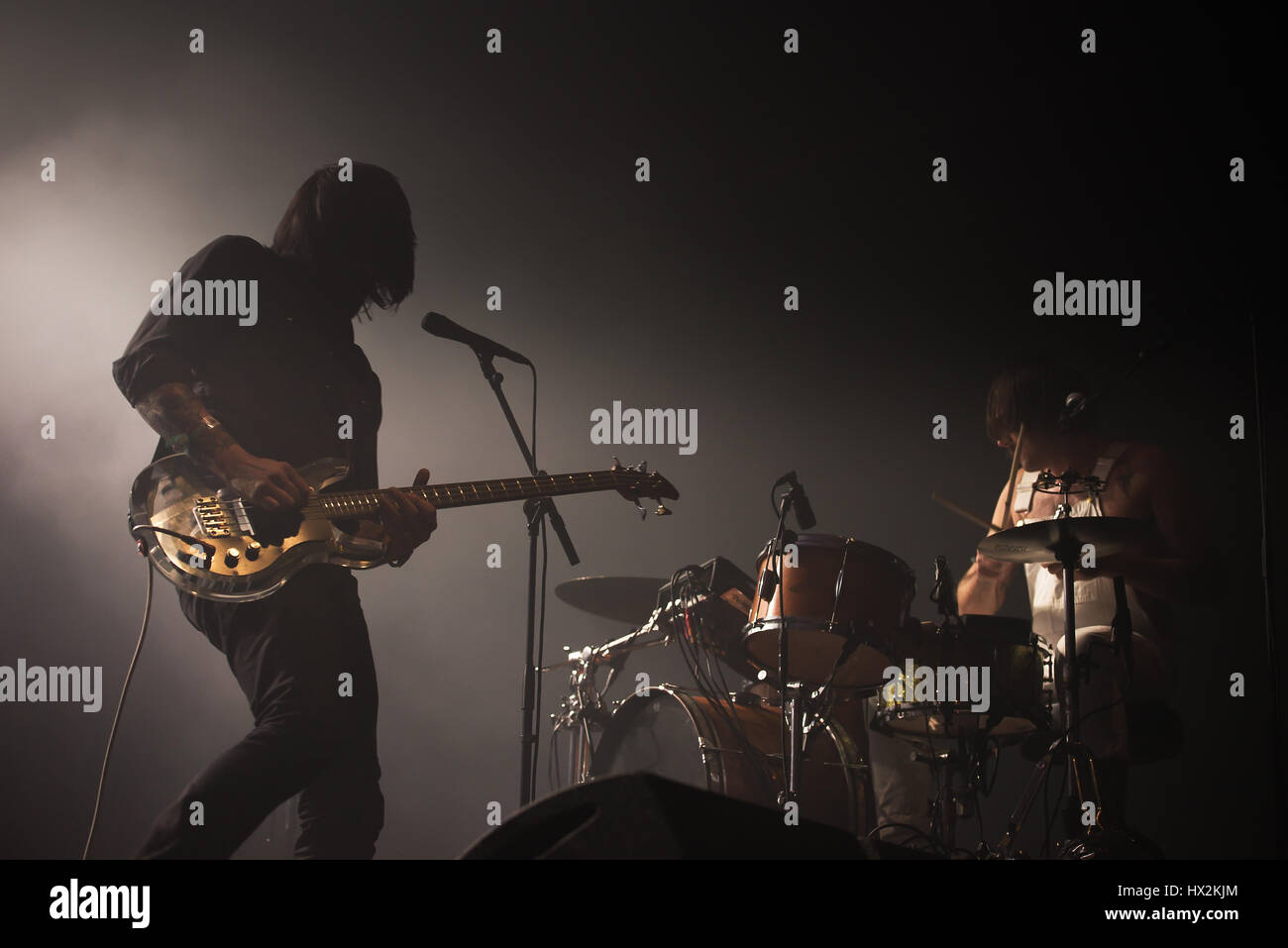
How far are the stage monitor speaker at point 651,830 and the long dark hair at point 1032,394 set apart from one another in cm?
288

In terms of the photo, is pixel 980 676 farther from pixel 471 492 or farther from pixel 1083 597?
pixel 471 492

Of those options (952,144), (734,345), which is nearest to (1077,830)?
(734,345)

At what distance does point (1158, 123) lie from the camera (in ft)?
13.6

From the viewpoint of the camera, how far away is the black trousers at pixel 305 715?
1881 mm

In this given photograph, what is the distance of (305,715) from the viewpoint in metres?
2.00

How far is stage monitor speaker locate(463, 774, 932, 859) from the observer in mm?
819

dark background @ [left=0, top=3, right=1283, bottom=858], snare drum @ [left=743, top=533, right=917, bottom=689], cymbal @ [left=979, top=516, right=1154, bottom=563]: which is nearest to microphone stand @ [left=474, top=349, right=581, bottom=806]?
snare drum @ [left=743, top=533, right=917, bottom=689]

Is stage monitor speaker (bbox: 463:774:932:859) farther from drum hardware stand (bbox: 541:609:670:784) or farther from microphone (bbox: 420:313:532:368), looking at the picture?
drum hardware stand (bbox: 541:609:670:784)

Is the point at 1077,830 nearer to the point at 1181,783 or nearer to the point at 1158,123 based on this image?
the point at 1181,783

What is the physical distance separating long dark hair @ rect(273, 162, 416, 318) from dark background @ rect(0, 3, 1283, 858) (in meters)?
1.73

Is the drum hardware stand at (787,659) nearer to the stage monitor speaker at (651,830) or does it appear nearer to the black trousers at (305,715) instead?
the black trousers at (305,715)

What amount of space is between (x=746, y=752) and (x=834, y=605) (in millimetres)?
582

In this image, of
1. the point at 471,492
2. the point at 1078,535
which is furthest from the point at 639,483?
the point at 1078,535

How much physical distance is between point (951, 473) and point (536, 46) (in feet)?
8.45
